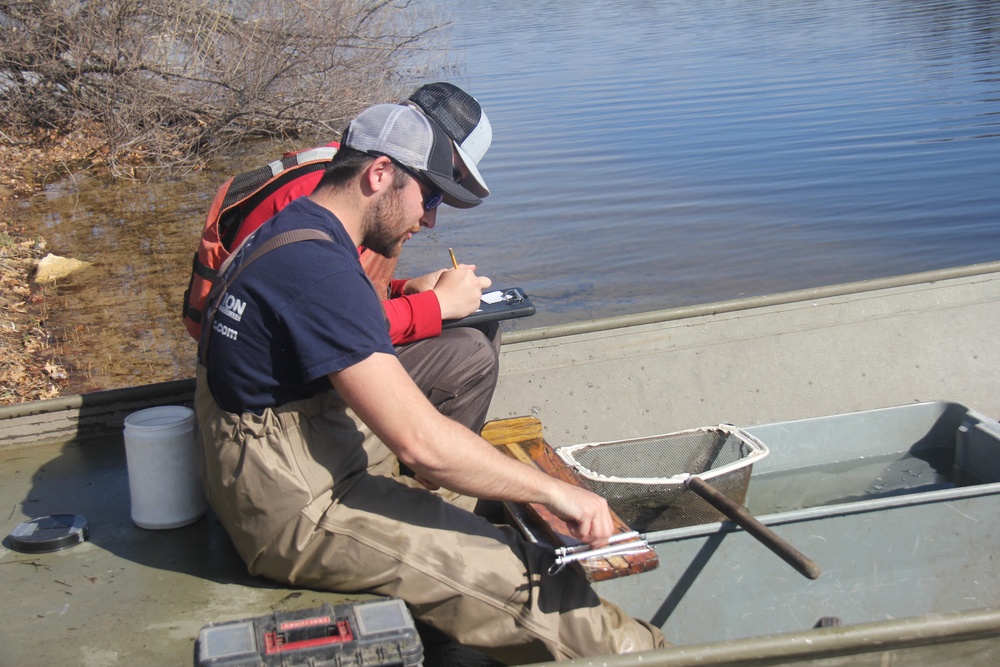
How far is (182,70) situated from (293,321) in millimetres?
11055

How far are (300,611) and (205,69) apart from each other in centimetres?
1142

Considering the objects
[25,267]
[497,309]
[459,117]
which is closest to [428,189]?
[459,117]

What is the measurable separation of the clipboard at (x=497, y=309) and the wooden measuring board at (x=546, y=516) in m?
0.41

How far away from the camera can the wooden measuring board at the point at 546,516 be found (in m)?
2.45

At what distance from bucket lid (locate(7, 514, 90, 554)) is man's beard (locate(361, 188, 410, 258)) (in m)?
1.23

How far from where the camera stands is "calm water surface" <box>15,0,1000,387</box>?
8.41m

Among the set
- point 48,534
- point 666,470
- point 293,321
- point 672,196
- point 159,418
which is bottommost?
point 672,196

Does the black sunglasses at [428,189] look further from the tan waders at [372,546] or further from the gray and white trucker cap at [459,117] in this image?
the tan waders at [372,546]

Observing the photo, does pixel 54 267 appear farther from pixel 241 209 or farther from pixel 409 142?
pixel 409 142

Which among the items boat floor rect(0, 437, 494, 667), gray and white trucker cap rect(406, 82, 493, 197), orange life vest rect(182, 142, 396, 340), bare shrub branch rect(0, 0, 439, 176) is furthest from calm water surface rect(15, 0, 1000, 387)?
gray and white trucker cap rect(406, 82, 493, 197)

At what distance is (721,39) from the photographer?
2119 centimetres

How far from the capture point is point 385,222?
2459 millimetres

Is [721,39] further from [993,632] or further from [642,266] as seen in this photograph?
[993,632]

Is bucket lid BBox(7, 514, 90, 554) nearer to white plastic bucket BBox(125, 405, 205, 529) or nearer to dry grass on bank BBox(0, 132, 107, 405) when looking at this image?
white plastic bucket BBox(125, 405, 205, 529)
